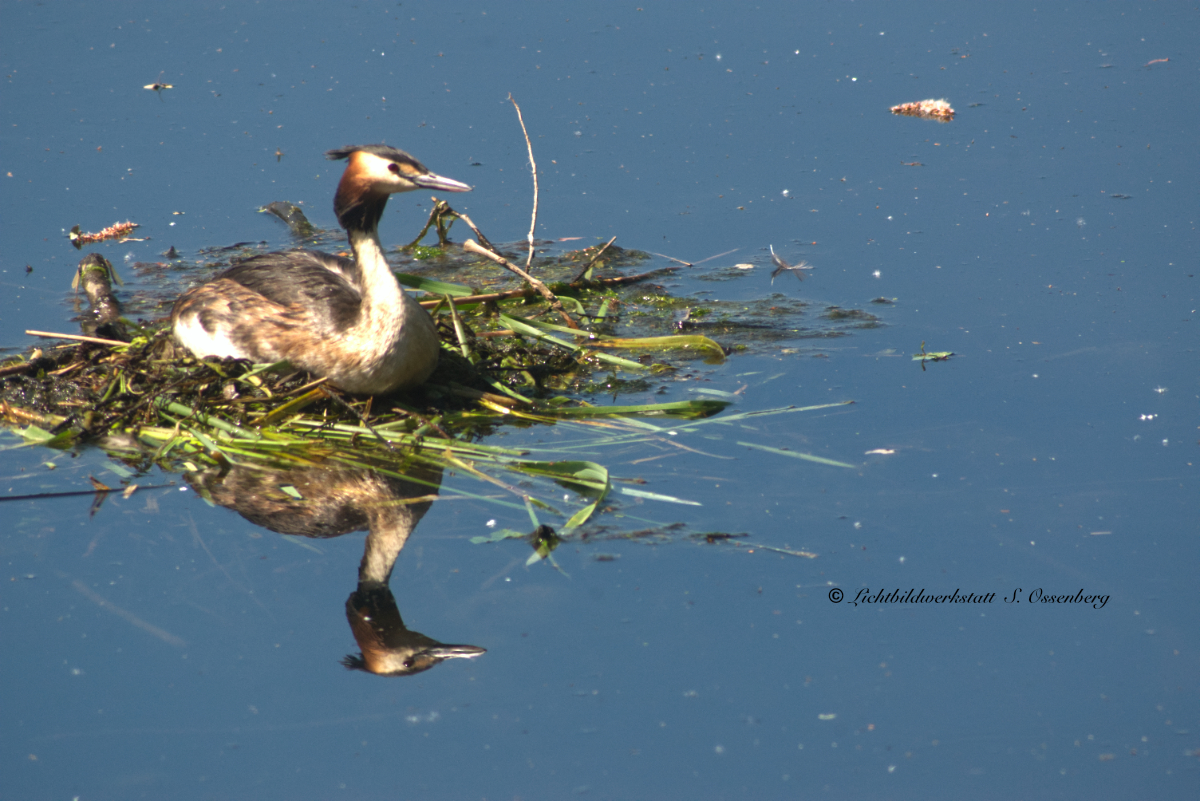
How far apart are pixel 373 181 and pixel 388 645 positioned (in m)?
2.26

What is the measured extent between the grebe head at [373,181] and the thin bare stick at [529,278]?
30.2 inches

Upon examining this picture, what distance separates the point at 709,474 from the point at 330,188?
4.47 meters

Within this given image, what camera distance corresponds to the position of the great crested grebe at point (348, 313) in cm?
532

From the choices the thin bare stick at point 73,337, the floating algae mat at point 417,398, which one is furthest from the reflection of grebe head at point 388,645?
the thin bare stick at point 73,337

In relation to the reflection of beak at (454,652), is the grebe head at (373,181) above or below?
above

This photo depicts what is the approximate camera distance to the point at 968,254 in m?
7.04

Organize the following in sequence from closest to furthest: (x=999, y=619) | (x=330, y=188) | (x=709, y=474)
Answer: (x=999, y=619)
(x=709, y=474)
(x=330, y=188)

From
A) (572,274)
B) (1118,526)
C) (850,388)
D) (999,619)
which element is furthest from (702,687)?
(572,274)

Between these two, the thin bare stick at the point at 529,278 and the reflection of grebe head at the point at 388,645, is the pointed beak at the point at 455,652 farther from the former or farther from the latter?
the thin bare stick at the point at 529,278

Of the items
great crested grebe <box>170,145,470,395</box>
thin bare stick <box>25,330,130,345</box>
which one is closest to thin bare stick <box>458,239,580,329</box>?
great crested grebe <box>170,145,470,395</box>

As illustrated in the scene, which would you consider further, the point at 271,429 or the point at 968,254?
the point at 968,254

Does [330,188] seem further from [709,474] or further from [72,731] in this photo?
[72,731]

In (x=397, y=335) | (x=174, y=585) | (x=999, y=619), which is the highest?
(x=397, y=335)

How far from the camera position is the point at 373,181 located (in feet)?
17.5
